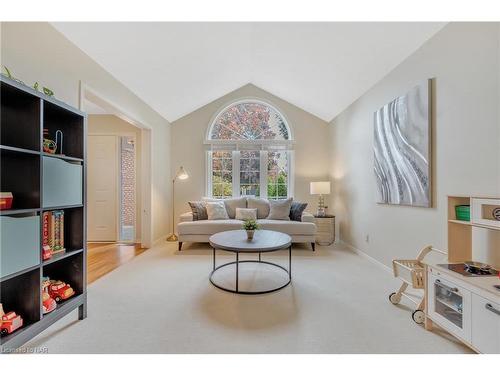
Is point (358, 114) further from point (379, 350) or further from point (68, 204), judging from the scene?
point (68, 204)

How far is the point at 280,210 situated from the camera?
4.27 metres

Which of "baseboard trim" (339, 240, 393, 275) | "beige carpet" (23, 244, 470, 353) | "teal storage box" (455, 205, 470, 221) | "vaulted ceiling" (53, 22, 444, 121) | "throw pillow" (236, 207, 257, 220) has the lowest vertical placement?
"beige carpet" (23, 244, 470, 353)

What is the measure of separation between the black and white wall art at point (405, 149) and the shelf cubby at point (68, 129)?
309 centimetres

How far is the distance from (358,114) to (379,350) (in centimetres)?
320

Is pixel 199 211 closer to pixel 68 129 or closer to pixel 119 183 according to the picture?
pixel 119 183

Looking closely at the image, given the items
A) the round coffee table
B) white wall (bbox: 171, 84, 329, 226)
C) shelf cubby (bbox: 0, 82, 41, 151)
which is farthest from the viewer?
white wall (bbox: 171, 84, 329, 226)

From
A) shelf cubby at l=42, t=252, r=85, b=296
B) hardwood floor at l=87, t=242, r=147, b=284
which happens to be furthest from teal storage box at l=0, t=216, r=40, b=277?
hardwood floor at l=87, t=242, r=147, b=284

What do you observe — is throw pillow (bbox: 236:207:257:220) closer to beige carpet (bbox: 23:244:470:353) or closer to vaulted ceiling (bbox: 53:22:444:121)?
beige carpet (bbox: 23:244:470:353)

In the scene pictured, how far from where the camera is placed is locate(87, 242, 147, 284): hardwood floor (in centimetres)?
286

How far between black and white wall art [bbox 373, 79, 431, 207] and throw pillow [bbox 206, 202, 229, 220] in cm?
254

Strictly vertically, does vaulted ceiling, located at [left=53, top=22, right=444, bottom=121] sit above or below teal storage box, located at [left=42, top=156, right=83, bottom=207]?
above

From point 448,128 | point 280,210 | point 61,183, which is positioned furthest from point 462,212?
point 61,183

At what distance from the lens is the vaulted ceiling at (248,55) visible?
2299 mm

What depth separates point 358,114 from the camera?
3.60 m
